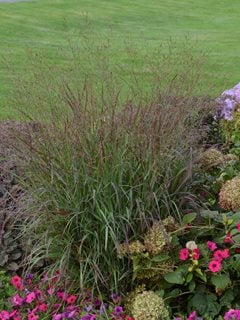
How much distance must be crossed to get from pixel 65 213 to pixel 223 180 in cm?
116

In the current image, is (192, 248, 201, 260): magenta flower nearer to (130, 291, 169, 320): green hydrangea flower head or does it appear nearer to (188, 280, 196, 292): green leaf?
(188, 280, 196, 292): green leaf

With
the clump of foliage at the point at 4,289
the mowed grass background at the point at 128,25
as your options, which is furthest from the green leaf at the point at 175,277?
the mowed grass background at the point at 128,25

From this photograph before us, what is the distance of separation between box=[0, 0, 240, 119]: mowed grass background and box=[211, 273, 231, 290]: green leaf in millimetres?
5815

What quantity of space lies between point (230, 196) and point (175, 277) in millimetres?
702

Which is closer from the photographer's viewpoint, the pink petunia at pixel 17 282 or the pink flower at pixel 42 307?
the pink flower at pixel 42 307

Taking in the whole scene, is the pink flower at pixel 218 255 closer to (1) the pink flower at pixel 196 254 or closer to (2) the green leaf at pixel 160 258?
(1) the pink flower at pixel 196 254

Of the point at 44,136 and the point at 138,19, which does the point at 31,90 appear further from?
the point at 138,19

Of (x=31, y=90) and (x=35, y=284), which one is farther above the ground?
(x=31, y=90)

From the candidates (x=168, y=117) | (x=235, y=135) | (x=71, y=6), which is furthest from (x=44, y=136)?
(x=71, y=6)

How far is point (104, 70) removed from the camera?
13.6 feet

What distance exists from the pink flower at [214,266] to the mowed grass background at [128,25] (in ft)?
19.1

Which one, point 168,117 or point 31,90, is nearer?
point 168,117

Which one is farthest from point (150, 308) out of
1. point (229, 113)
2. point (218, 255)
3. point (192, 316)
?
point (229, 113)

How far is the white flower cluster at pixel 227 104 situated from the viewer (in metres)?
6.31
